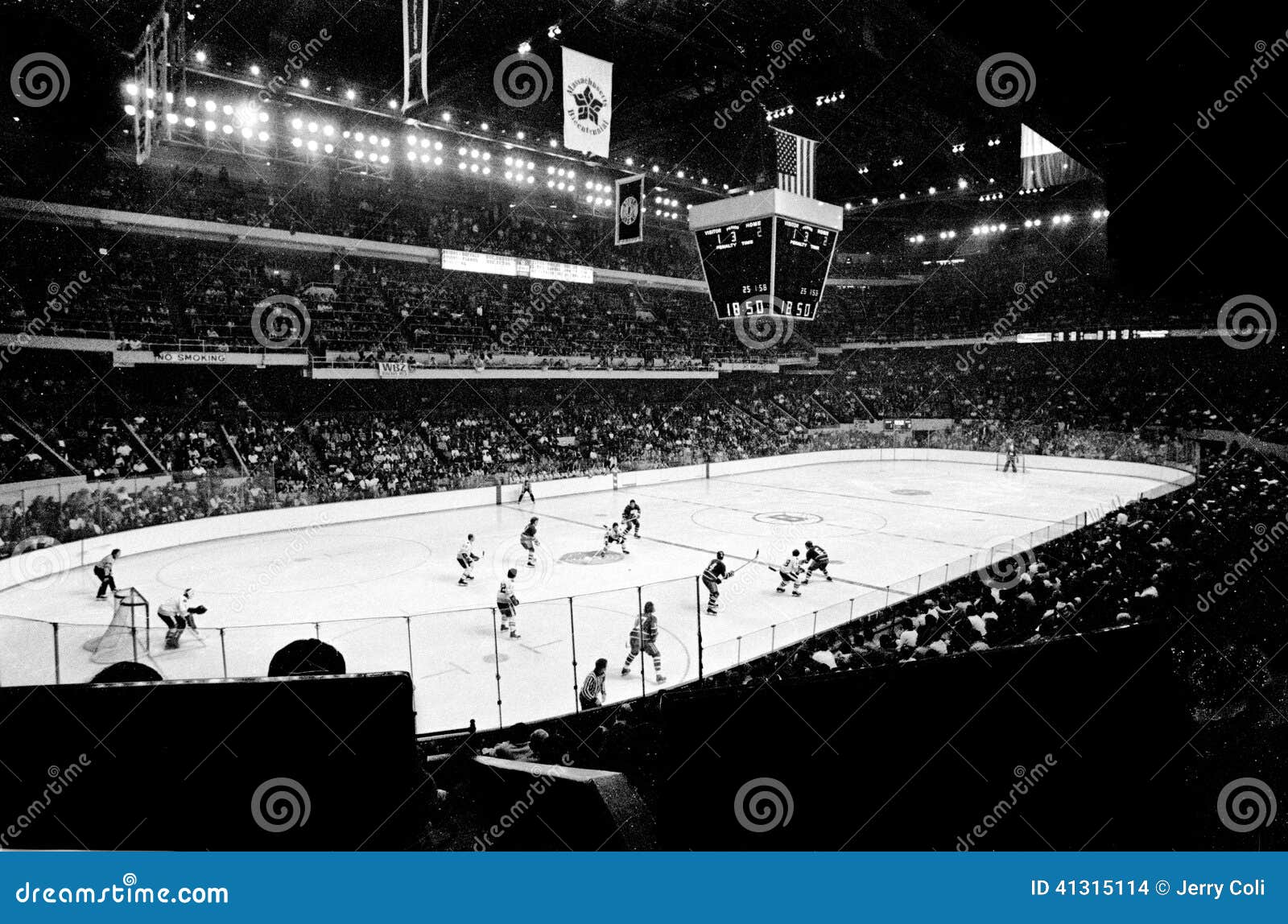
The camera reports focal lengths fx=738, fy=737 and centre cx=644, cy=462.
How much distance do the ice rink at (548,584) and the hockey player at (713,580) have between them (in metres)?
0.19

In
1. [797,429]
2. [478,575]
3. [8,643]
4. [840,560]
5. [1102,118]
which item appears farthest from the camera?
[797,429]

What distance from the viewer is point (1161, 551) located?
10.0 m

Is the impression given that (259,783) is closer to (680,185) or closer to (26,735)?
(26,735)

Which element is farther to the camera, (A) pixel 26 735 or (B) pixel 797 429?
(B) pixel 797 429

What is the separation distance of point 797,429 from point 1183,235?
37323 mm

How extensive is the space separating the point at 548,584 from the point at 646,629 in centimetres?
594

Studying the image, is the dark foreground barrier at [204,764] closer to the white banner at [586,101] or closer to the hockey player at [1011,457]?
the white banner at [586,101]

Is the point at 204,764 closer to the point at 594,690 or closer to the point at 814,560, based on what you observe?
the point at 594,690

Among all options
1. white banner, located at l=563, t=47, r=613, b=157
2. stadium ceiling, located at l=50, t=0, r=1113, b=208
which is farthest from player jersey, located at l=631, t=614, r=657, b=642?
white banner, located at l=563, t=47, r=613, b=157

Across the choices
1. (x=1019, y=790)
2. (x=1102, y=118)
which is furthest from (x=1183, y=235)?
(x=1019, y=790)

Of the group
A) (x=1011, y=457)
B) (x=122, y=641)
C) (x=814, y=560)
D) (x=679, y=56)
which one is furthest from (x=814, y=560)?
(x=1011, y=457)

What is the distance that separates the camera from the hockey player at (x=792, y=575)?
46.1 feet

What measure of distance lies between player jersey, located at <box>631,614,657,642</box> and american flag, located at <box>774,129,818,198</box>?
12396 millimetres

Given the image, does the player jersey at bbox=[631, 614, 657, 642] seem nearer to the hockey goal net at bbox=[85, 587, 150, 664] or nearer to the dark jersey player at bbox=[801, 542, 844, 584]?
the hockey goal net at bbox=[85, 587, 150, 664]
